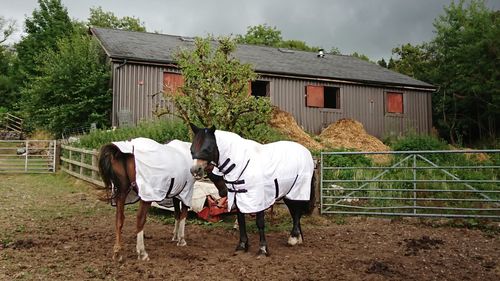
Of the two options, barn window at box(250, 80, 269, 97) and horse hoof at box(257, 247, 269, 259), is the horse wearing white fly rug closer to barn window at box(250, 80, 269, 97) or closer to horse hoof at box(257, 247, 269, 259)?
horse hoof at box(257, 247, 269, 259)

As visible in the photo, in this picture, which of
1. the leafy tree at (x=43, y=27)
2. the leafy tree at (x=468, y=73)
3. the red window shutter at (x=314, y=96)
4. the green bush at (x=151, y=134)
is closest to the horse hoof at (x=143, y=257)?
the green bush at (x=151, y=134)

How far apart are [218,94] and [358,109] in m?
13.4

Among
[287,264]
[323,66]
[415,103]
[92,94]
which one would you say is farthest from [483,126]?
[287,264]

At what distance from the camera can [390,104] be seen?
847 inches

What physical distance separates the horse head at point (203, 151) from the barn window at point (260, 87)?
13.9m

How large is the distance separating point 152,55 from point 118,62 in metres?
1.58

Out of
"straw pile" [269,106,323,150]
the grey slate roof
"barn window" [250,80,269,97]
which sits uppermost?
the grey slate roof

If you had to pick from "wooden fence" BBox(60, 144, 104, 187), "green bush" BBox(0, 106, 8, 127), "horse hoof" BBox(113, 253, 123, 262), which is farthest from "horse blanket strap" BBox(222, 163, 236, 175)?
"green bush" BBox(0, 106, 8, 127)

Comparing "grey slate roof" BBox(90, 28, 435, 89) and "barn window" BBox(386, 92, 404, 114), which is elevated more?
"grey slate roof" BBox(90, 28, 435, 89)

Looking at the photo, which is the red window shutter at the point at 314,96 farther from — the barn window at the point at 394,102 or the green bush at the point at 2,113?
the green bush at the point at 2,113

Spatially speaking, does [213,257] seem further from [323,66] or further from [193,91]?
[323,66]

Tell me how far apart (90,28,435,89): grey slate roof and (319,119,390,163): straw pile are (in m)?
2.55

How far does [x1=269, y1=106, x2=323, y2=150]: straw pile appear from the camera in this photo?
51.5 feet

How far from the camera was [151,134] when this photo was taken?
1105 cm
